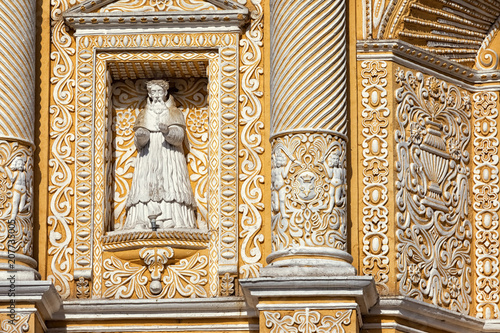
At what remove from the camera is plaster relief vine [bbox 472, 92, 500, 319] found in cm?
1408

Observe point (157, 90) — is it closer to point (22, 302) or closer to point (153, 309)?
point (153, 309)

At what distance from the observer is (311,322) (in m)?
12.8

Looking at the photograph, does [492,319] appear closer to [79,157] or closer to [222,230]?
[222,230]

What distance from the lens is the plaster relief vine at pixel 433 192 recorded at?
13.7 meters

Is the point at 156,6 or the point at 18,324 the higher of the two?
the point at 156,6

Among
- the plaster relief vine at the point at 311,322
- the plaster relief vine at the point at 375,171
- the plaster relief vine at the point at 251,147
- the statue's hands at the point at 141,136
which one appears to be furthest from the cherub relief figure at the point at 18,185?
the plaster relief vine at the point at 375,171

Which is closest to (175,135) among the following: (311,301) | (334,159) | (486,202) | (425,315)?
(334,159)

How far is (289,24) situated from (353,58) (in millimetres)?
683

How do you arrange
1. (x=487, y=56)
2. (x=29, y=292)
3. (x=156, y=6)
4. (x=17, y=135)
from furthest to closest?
(x=487, y=56) → (x=156, y=6) → (x=17, y=135) → (x=29, y=292)

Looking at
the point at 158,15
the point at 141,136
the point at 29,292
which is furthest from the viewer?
the point at 158,15

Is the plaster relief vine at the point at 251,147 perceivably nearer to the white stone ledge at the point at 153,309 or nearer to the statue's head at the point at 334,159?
the white stone ledge at the point at 153,309

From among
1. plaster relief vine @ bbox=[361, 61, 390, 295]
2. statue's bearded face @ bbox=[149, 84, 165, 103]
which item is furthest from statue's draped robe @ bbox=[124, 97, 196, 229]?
plaster relief vine @ bbox=[361, 61, 390, 295]

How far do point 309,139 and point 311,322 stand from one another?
59.0 inches

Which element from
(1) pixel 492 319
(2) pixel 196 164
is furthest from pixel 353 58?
(1) pixel 492 319
